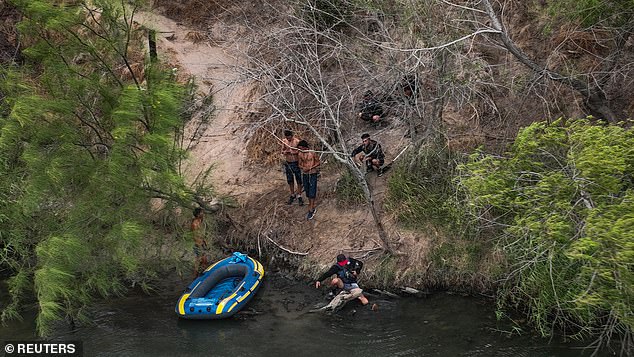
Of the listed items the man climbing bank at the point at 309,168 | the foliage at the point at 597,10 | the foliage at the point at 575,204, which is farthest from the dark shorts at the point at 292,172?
the foliage at the point at 597,10

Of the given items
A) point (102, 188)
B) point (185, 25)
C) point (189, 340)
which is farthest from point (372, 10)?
point (185, 25)

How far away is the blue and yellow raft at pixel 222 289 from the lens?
9.49m

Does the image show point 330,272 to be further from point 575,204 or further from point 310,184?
point 575,204

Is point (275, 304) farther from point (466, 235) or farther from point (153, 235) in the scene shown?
point (466, 235)

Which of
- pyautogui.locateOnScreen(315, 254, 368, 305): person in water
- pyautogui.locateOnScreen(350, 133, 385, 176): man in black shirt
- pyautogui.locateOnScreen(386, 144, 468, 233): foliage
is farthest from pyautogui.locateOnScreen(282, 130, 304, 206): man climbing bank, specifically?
pyautogui.locateOnScreen(315, 254, 368, 305): person in water

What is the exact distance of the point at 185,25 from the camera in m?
15.9

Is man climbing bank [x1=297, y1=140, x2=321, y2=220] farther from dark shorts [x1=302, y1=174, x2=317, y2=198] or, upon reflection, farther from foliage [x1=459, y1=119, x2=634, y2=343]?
foliage [x1=459, y1=119, x2=634, y2=343]

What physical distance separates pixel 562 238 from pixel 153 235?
22.4 feet

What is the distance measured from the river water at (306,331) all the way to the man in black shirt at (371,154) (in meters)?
2.66

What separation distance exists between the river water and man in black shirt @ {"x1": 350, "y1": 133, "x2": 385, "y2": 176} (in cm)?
266

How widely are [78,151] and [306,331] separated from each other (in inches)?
184

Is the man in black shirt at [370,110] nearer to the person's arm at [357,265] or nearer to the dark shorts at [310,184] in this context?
the dark shorts at [310,184]

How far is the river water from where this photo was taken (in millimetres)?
8422

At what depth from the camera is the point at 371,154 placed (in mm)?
10875
